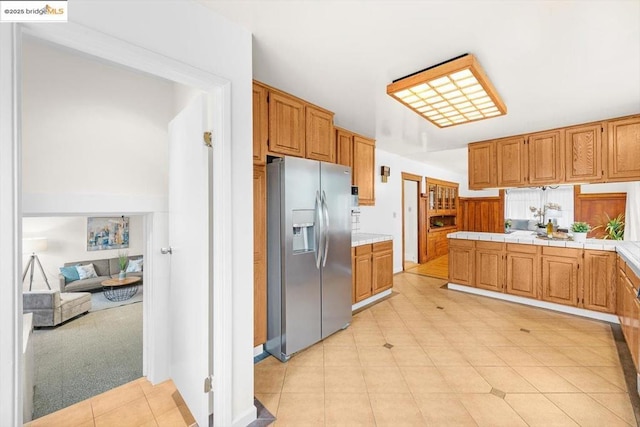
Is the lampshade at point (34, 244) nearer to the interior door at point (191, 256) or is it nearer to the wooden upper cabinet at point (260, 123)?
the interior door at point (191, 256)

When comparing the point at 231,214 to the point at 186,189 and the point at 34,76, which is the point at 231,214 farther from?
the point at 34,76

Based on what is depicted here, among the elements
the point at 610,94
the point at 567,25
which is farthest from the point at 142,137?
the point at 610,94

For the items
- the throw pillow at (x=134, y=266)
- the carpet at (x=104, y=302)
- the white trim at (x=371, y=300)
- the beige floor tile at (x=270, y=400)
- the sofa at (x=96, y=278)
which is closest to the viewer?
the beige floor tile at (x=270, y=400)

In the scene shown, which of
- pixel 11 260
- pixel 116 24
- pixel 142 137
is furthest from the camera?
pixel 142 137

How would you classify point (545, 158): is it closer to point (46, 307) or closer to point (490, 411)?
point (490, 411)

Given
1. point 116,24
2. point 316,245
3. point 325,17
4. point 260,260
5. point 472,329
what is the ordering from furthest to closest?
point 472,329, point 316,245, point 260,260, point 325,17, point 116,24

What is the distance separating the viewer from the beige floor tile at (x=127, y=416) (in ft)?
5.34

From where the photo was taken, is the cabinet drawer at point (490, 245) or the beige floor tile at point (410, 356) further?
the cabinet drawer at point (490, 245)

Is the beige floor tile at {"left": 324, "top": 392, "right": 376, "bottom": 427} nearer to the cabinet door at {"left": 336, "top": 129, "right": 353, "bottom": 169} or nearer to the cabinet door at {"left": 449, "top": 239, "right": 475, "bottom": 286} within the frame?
the cabinet door at {"left": 336, "top": 129, "right": 353, "bottom": 169}

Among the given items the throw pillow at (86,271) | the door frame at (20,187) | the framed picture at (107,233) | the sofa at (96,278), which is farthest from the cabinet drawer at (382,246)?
the throw pillow at (86,271)

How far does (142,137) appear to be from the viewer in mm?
2133

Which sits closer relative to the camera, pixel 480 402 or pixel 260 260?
pixel 480 402

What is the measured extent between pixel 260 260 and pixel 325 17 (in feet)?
5.98

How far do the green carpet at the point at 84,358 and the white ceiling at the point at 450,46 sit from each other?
2.84 m
